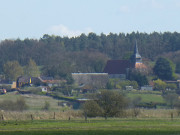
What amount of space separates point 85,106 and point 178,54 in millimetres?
84759

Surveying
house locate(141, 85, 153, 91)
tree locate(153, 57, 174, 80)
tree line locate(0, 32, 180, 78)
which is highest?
tree line locate(0, 32, 180, 78)

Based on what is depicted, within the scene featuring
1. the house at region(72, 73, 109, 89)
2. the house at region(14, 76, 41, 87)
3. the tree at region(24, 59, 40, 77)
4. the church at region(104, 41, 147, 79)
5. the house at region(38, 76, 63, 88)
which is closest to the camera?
the house at region(72, 73, 109, 89)

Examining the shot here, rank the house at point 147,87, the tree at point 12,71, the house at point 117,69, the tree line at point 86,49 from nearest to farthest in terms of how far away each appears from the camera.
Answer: the house at point 147,87 < the tree at point 12,71 < the house at point 117,69 < the tree line at point 86,49

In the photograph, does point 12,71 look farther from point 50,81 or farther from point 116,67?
point 116,67

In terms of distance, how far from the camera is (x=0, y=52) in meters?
135

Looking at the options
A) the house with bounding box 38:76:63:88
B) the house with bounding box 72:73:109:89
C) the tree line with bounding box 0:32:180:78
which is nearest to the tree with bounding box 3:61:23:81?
the tree line with bounding box 0:32:180:78

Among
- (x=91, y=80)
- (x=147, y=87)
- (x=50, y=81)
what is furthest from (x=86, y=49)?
(x=147, y=87)

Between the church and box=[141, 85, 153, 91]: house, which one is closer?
box=[141, 85, 153, 91]: house

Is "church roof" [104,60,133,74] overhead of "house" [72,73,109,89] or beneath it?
overhead

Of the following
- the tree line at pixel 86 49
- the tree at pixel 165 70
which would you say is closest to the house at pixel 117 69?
the tree line at pixel 86 49

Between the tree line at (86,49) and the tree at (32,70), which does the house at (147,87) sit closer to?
the tree line at (86,49)

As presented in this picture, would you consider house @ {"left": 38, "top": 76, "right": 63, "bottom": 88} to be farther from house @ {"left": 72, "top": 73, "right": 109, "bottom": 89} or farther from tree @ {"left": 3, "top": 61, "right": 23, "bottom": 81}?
tree @ {"left": 3, "top": 61, "right": 23, "bottom": 81}

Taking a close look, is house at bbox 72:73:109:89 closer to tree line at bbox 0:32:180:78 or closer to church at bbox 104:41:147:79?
tree line at bbox 0:32:180:78

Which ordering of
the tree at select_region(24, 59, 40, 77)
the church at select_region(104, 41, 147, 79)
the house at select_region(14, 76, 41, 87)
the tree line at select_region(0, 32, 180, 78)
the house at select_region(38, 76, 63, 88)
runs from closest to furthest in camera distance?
the house at select_region(38, 76, 63, 88), the house at select_region(14, 76, 41, 87), the tree at select_region(24, 59, 40, 77), the church at select_region(104, 41, 147, 79), the tree line at select_region(0, 32, 180, 78)
